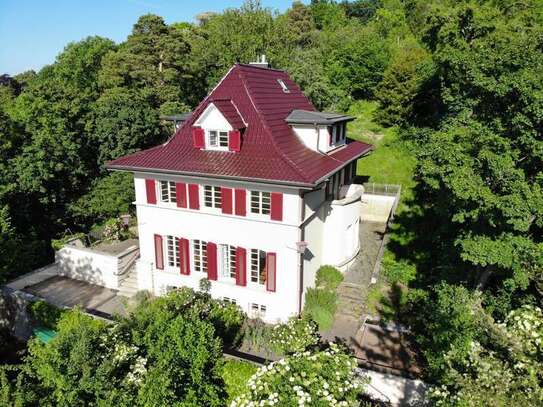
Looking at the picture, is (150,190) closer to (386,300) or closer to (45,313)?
(45,313)

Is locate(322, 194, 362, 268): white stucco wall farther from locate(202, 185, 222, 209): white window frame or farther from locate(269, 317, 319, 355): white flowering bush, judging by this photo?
locate(202, 185, 222, 209): white window frame

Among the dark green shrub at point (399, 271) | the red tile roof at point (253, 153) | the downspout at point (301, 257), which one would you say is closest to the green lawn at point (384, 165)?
the dark green shrub at point (399, 271)

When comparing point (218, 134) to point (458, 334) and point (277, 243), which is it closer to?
point (277, 243)

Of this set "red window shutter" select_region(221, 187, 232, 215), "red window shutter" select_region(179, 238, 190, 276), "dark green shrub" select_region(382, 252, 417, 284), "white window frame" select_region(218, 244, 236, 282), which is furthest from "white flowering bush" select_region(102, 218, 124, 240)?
"dark green shrub" select_region(382, 252, 417, 284)

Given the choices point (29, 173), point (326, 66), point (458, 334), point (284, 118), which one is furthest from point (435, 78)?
point (29, 173)

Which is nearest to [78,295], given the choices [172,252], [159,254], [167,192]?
[159,254]
